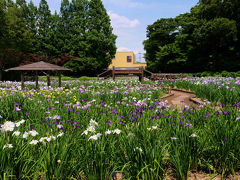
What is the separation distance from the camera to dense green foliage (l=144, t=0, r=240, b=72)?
22.4 m

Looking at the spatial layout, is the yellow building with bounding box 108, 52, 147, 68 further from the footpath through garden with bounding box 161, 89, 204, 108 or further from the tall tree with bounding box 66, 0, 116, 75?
the footpath through garden with bounding box 161, 89, 204, 108

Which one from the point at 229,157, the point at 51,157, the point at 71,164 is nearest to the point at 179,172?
the point at 229,157

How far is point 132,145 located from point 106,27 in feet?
110

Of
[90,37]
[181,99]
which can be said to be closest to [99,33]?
[90,37]

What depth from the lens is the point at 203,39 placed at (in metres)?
24.3

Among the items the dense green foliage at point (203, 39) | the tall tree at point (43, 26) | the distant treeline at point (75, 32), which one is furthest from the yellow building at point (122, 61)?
the tall tree at point (43, 26)

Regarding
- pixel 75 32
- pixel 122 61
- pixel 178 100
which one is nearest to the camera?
pixel 178 100

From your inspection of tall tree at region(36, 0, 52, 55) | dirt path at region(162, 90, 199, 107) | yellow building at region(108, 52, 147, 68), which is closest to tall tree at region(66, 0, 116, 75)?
tall tree at region(36, 0, 52, 55)

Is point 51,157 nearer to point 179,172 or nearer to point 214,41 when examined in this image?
point 179,172

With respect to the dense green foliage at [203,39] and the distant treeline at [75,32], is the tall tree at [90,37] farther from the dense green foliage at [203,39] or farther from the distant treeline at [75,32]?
the dense green foliage at [203,39]

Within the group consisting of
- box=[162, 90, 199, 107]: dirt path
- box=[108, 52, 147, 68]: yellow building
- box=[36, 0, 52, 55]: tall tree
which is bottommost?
box=[162, 90, 199, 107]: dirt path

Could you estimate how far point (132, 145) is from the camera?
86.2 inches

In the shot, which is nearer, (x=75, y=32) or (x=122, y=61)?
(x=75, y=32)

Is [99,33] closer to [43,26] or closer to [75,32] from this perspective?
[75,32]
